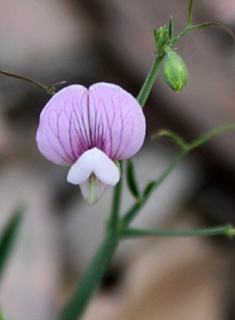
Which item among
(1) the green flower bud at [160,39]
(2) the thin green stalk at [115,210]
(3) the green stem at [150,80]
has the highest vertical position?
(1) the green flower bud at [160,39]

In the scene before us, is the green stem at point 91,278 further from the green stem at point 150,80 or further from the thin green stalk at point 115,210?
the green stem at point 150,80

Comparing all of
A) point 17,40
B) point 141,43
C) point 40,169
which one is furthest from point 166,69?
point 17,40

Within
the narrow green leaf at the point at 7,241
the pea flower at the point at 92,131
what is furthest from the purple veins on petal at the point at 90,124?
the narrow green leaf at the point at 7,241

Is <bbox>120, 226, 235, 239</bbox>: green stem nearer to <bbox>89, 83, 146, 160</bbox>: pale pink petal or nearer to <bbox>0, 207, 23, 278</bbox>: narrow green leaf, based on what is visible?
<bbox>89, 83, 146, 160</bbox>: pale pink petal

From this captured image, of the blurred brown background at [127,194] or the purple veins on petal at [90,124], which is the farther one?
the blurred brown background at [127,194]

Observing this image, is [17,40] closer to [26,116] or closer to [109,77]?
[26,116]

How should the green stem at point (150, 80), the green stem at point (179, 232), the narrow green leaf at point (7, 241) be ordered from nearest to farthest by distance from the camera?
1. the green stem at point (150, 80)
2. the green stem at point (179, 232)
3. the narrow green leaf at point (7, 241)

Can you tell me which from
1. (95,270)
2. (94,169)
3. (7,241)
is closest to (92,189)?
(94,169)
